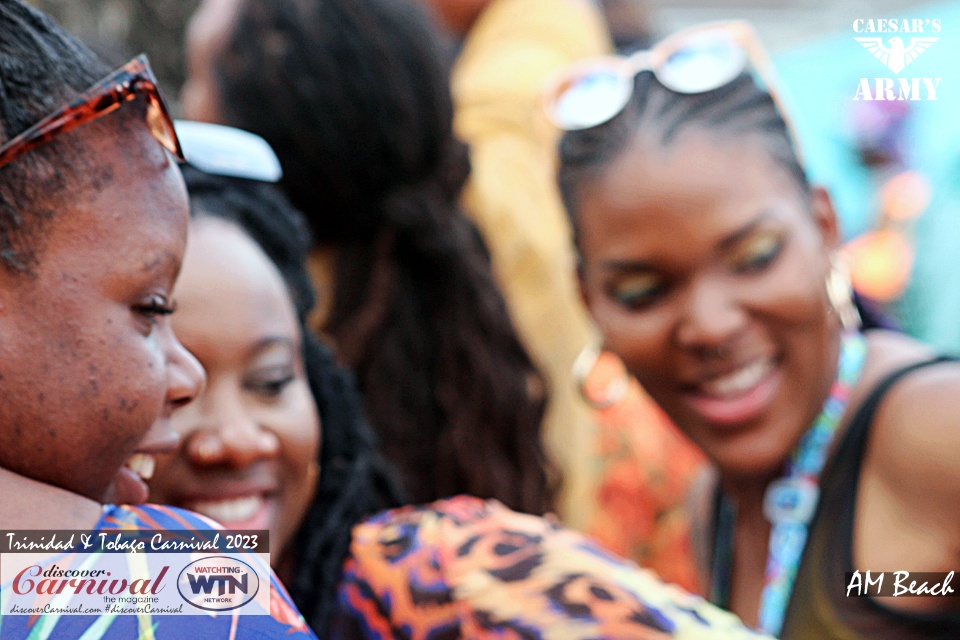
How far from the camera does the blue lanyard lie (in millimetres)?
1913

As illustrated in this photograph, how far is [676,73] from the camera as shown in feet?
7.04

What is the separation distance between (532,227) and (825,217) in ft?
3.49

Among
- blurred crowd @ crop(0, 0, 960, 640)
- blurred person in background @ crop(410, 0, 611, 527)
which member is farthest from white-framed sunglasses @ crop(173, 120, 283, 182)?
blurred person in background @ crop(410, 0, 611, 527)

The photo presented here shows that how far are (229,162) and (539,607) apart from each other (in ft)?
3.62

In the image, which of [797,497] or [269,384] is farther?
[797,497]

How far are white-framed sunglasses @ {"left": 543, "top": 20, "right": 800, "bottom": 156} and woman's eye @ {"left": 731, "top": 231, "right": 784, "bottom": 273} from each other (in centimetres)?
29

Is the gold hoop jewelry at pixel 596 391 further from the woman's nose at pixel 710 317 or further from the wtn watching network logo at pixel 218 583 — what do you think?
the wtn watching network logo at pixel 218 583

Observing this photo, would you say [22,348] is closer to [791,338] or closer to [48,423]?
[48,423]

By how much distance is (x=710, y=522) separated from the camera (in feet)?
7.86

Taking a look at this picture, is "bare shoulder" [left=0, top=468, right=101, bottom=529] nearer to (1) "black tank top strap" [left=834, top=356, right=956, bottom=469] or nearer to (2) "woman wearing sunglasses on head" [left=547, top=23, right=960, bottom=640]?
(2) "woman wearing sunglasses on head" [left=547, top=23, right=960, bottom=640]

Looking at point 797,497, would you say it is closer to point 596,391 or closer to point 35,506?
point 596,391

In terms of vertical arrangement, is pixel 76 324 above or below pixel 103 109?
below

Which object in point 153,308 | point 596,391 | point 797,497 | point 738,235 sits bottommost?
point 596,391

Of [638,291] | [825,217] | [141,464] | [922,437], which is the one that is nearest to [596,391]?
[638,291]
